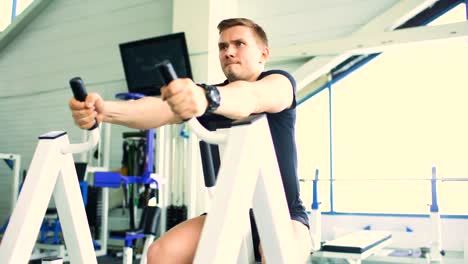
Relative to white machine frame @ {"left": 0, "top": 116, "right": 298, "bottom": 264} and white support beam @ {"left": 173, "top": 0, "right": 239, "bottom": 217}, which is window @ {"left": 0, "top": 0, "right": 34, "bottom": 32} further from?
white machine frame @ {"left": 0, "top": 116, "right": 298, "bottom": 264}

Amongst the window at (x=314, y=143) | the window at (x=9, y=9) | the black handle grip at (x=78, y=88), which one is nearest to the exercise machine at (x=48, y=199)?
the black handle grip at (x=78, y=88)

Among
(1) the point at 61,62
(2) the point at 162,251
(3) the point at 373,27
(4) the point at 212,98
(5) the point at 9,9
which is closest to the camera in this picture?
(4) the point at 212,98

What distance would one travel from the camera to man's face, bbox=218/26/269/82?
1389 mm

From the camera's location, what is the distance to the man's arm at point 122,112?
100cm

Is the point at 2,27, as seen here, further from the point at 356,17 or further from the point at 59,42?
the point at 356,17

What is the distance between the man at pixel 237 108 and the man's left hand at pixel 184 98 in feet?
0.04

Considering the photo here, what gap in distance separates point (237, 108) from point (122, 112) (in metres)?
0.32

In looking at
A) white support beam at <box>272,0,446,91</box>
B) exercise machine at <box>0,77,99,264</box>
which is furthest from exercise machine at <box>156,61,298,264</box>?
white support beam at <box>272,0,446,91</box>

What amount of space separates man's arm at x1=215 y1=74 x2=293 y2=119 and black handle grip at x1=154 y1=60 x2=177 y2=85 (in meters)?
0.15

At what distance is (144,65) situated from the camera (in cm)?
479

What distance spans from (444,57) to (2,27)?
6592 millimetres

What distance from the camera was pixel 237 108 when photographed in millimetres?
998

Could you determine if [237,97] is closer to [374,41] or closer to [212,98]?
[212,98]

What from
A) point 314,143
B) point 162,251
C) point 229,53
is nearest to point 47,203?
point 162,251
